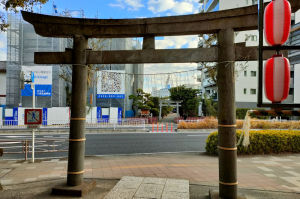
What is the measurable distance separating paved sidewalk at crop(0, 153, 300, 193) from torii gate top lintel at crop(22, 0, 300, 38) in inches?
169

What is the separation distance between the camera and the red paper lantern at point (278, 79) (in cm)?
295

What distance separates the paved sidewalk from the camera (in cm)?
640

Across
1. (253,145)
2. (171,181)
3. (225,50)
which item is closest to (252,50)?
(225,50)

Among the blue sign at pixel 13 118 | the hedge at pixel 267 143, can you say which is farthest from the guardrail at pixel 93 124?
the hedge at pixel 267 143

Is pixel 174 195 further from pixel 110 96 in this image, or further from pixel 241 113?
pixel 241 113

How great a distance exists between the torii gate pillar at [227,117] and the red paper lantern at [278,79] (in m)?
1.51

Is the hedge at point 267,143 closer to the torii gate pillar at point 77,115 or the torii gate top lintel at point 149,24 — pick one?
the torii gate top lintel at point 149,24

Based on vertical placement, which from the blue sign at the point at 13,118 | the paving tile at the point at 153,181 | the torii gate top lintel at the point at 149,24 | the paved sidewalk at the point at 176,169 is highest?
the torii gate top lintel at the point at 149,24

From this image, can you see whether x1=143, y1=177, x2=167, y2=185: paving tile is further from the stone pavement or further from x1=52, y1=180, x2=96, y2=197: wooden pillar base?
x1=52, y1=180, x2=96, y2=197: wooden pillar base

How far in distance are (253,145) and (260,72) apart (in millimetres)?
8148

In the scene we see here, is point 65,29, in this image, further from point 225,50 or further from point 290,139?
point 290,139

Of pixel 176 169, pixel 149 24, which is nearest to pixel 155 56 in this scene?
pixel 149 24

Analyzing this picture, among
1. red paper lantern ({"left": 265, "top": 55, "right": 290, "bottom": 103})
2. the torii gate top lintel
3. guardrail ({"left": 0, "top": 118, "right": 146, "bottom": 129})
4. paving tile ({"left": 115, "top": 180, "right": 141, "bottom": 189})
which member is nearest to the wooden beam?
the torii gate top lintel

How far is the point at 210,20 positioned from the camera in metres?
4.77
